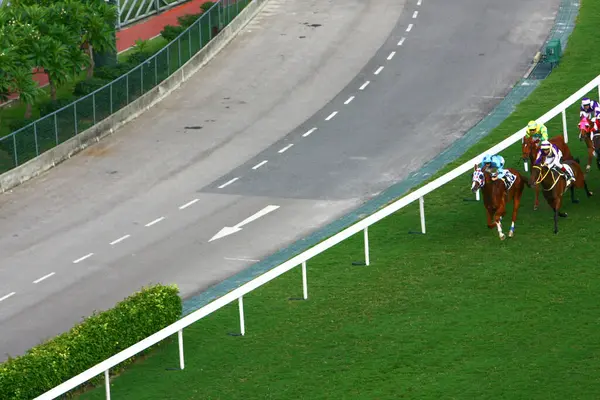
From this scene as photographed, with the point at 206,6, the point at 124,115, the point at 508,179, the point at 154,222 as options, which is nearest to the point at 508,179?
the point at 508,179

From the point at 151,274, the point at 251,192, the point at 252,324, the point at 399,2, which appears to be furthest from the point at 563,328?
the point at 399,2

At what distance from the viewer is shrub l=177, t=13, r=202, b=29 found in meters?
51.7

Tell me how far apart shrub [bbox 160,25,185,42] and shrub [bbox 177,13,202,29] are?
31cm

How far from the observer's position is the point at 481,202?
3294 centimetres

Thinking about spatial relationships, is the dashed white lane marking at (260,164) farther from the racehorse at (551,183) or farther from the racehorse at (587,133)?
the racehorse at (551,183)

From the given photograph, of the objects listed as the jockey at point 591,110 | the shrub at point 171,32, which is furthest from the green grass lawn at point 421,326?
the shrub at point 171,32

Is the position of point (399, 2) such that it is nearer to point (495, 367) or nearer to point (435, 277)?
point (435, 277)

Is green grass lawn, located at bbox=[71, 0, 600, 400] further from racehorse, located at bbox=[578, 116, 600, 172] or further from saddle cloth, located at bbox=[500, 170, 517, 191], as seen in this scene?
saddle cloth, located at bbox=[500, 170, 517, 191]

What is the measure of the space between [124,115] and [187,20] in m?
8.18

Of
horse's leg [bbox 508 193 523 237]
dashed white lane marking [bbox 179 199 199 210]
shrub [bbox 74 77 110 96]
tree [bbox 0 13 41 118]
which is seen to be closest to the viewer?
horse's leg [bbox 508 193 523 237]

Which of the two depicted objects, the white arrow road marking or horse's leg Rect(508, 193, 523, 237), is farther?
the white arrow road marking

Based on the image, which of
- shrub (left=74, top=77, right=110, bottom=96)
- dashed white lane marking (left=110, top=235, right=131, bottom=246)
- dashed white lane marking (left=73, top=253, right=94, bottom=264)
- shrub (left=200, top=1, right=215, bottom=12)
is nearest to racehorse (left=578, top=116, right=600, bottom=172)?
dashed white lane marking (left=110, top=235, right=131, bottom=246)

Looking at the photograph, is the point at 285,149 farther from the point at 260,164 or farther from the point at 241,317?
the point at 241,317

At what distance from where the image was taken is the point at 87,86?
45219 mm
